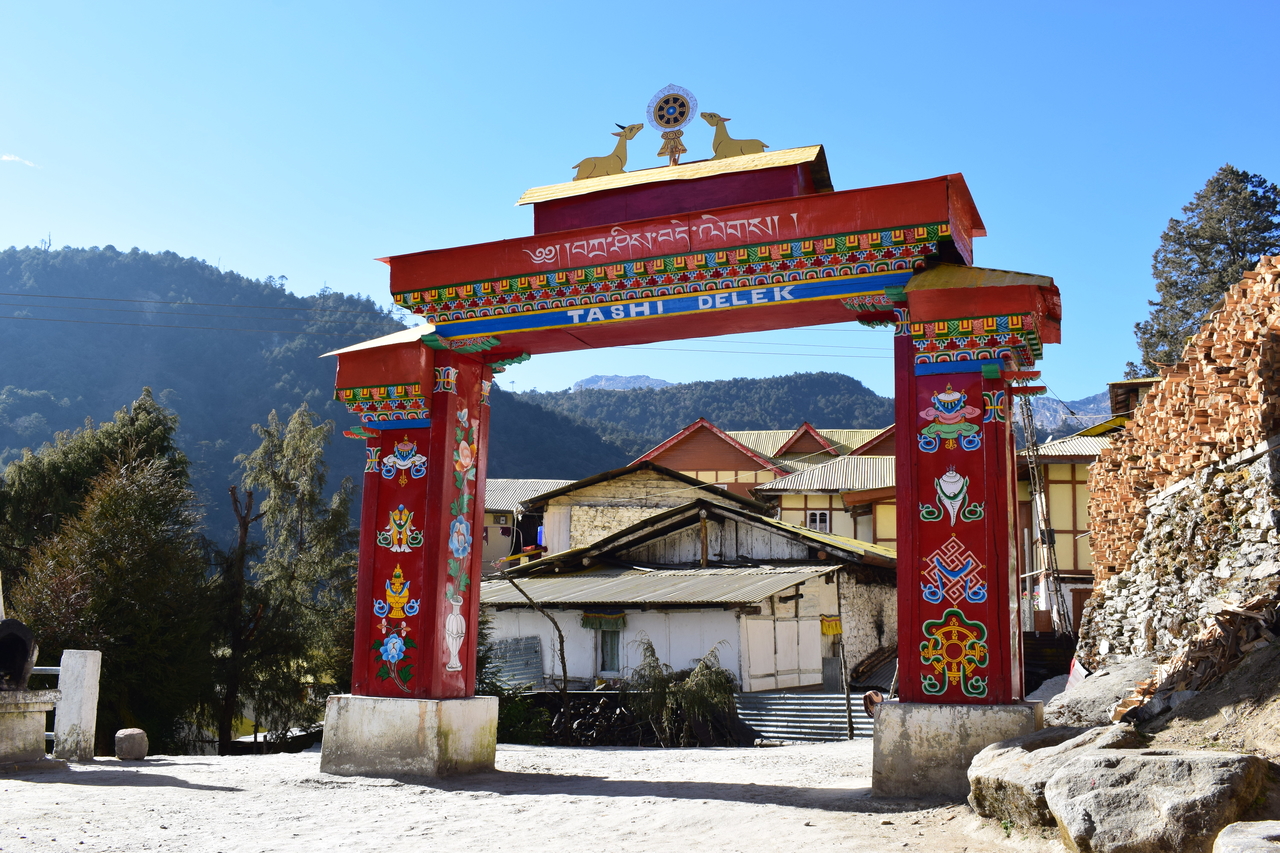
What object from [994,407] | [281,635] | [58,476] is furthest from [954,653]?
[58,476]

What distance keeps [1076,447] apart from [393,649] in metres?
22.2

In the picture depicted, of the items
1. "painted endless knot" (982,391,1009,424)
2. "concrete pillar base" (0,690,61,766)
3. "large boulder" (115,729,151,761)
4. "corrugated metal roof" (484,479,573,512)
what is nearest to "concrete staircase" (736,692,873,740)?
"large boulder" (115,729,151,761)

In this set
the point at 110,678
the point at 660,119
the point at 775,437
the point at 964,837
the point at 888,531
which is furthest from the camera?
the point at 775,437

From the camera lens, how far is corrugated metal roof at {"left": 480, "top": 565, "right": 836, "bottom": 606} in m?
19.5

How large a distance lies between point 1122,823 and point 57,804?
6854mm

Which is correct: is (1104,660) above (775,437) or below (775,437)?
below

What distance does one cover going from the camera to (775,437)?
160 feet

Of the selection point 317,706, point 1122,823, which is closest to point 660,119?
point 1122,823

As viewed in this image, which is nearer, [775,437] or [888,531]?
[888,531]

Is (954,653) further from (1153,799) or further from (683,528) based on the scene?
(683,528)

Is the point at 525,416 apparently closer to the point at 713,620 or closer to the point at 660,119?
the point at 713,620

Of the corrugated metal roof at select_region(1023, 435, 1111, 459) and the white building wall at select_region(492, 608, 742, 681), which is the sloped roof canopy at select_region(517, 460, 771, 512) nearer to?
the corrugated metal roof at select_region(1023, 435, 1111, 459)

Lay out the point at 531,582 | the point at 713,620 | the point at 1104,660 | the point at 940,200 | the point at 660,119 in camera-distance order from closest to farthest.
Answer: the point at 940,200 → the point at 660,119 → the point at 1104,660 → the point at 713,620 → the point at 531,582

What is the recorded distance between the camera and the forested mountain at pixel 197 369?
73250 millimetres
